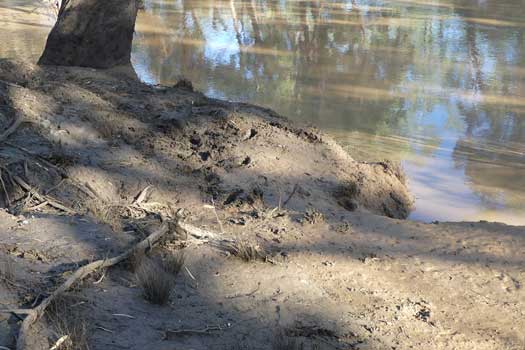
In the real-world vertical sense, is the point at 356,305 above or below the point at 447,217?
above

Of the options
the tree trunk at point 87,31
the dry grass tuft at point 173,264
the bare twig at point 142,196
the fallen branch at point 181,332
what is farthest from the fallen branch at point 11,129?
the tree trunk at point 87,31

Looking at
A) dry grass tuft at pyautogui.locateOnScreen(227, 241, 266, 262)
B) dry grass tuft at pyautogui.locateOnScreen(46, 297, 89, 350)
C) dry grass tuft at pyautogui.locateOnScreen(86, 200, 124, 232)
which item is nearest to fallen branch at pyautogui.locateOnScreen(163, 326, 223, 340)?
dry grass tuft at pyautogui.locateOnScreen(46, 297, 89, 350)

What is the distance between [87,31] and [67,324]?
20.7ft

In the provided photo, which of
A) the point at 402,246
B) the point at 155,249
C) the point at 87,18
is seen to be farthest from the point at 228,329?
the point at 87,18

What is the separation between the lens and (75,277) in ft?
12.8

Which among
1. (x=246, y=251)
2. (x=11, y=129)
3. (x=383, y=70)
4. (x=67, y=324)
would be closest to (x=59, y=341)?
(x=67, y=324)

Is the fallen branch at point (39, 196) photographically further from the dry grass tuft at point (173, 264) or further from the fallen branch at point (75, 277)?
the dry grass tuft at point (173, 264)

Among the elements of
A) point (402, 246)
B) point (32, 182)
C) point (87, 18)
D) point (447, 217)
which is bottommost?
point (447, 217)

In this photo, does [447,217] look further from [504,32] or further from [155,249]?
[504,32]

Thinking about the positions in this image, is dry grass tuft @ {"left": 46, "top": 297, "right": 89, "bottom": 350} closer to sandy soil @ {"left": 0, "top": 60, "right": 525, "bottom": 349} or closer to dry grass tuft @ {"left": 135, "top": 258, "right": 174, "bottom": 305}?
sandy soil @ {"left": 0, "top": 60, "right": 525, "bottom": 349}

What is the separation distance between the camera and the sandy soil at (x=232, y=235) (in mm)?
3930

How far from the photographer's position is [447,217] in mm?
7203

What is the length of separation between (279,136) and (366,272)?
8.61 ft

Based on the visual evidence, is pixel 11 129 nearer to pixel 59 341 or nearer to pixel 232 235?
pixel 232 235
